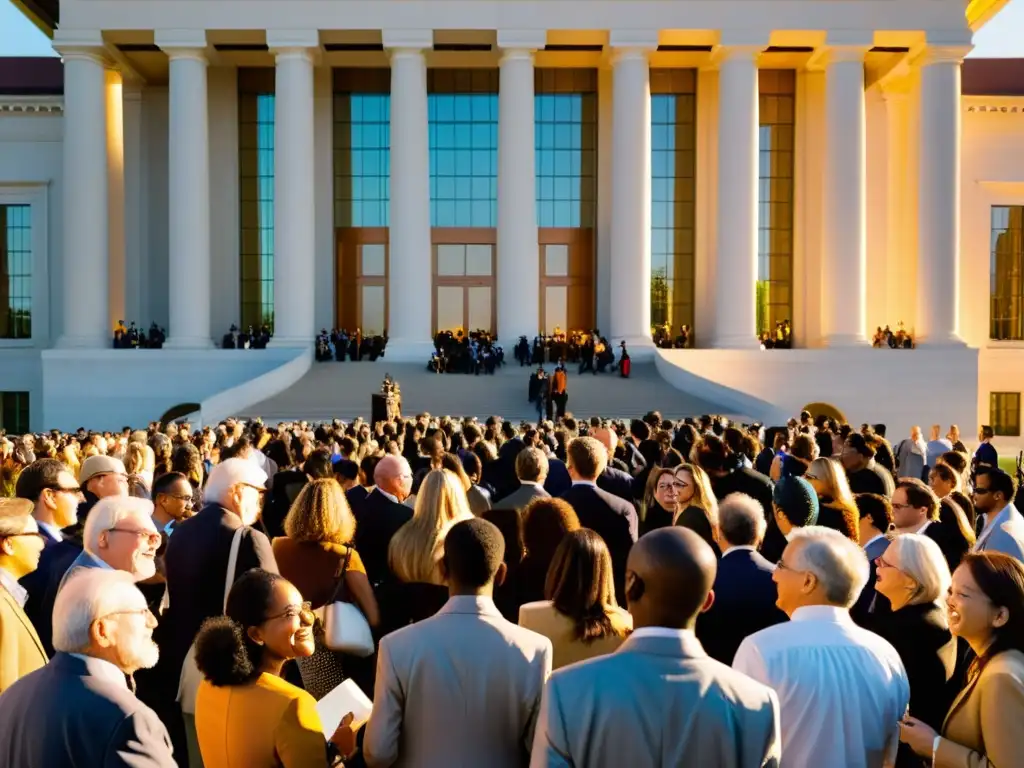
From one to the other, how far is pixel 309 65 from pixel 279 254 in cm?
745

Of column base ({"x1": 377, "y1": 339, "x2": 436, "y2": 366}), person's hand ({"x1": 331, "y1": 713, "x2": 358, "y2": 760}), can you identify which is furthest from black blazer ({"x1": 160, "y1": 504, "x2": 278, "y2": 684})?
column base ({"x1": 377, "y1": 339, "x2": 436, "y2": 366})

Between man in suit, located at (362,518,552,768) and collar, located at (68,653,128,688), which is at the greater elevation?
collar, located at (68,653,128,688)

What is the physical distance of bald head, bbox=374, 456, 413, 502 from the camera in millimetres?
8039

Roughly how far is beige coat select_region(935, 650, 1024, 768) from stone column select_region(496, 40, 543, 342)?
38.1 meters

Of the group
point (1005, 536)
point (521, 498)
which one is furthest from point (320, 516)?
point (1005, 536)

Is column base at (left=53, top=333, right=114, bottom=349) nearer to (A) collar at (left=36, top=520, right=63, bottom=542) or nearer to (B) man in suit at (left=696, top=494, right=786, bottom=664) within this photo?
(A) collar at (left=36, top=520, right=63, bottom=542)

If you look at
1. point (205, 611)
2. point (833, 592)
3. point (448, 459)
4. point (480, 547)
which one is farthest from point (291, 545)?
point (448, 459)

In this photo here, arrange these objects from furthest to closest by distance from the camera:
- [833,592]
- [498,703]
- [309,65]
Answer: [309,65]
[833,592]
[498,703]

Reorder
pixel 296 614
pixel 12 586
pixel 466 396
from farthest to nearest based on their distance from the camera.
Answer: pixel 466 396
pixel 12 586
pixel 296 614

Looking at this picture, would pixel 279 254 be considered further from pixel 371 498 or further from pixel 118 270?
pixel 371 498

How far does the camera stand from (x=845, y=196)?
4194cm

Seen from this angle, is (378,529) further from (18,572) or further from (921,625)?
(921,625)

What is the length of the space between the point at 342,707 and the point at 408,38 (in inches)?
1562

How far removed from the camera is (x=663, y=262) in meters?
46.8
